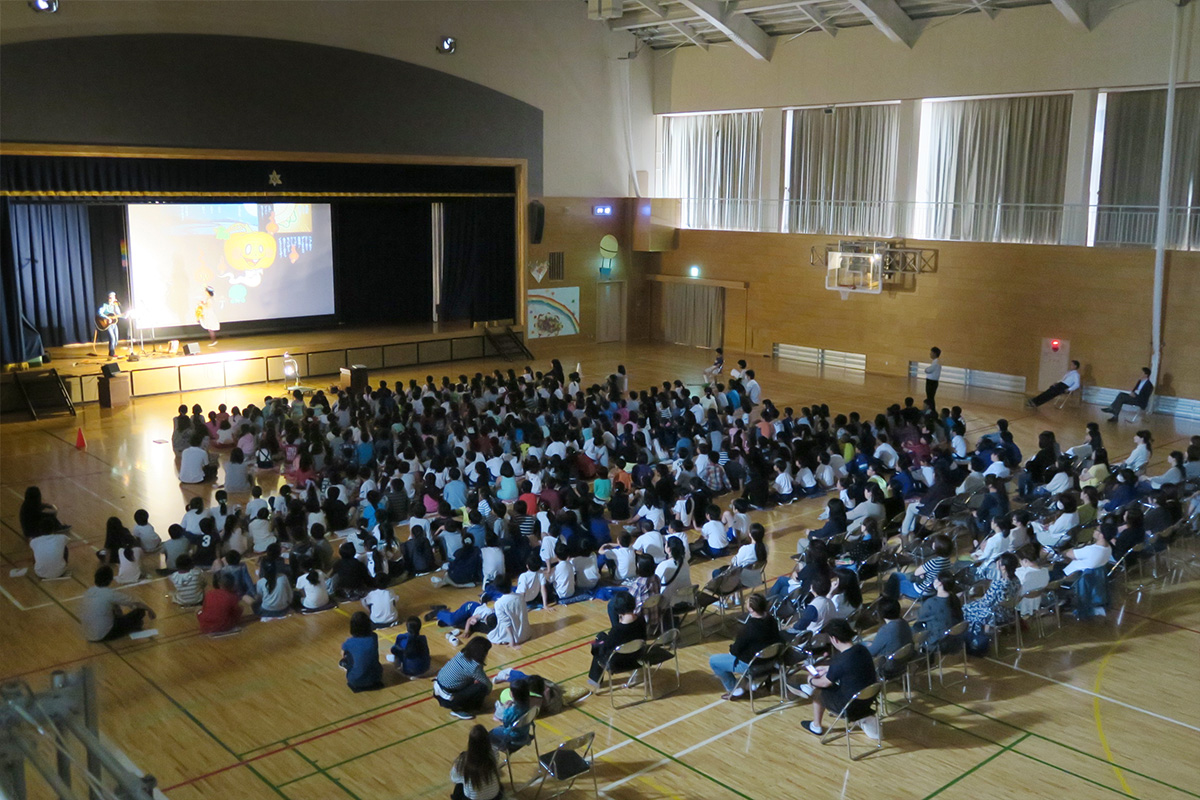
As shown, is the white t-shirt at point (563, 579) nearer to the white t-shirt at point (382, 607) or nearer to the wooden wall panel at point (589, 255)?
the white t-shirt at point (382, 607)

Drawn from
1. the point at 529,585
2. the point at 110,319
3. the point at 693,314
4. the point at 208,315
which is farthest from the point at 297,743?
the point at 693,314

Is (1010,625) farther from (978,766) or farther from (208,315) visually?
(208,315)

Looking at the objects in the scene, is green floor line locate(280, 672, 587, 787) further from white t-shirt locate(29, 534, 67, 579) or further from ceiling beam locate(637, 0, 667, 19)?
ceiling beam locate(637, 0, 667, 19)

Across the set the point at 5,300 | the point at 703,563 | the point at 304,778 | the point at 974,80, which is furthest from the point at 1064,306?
the point at 5,300

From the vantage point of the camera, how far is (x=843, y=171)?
27156 millimetres

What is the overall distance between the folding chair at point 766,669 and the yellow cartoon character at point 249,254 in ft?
64.1

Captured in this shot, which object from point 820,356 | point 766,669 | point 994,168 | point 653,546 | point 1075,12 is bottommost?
point 766,669

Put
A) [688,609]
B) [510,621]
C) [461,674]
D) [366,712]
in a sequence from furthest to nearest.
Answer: [688,609]
[510,621]
[366,712]
[461,674]

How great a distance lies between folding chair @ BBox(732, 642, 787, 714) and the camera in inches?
333

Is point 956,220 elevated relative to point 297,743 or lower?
elevated

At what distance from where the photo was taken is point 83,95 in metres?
19.5

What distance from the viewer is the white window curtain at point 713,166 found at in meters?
28.9

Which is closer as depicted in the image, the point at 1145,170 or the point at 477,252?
the point at 1145,170

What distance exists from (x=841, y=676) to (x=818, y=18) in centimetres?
2127
